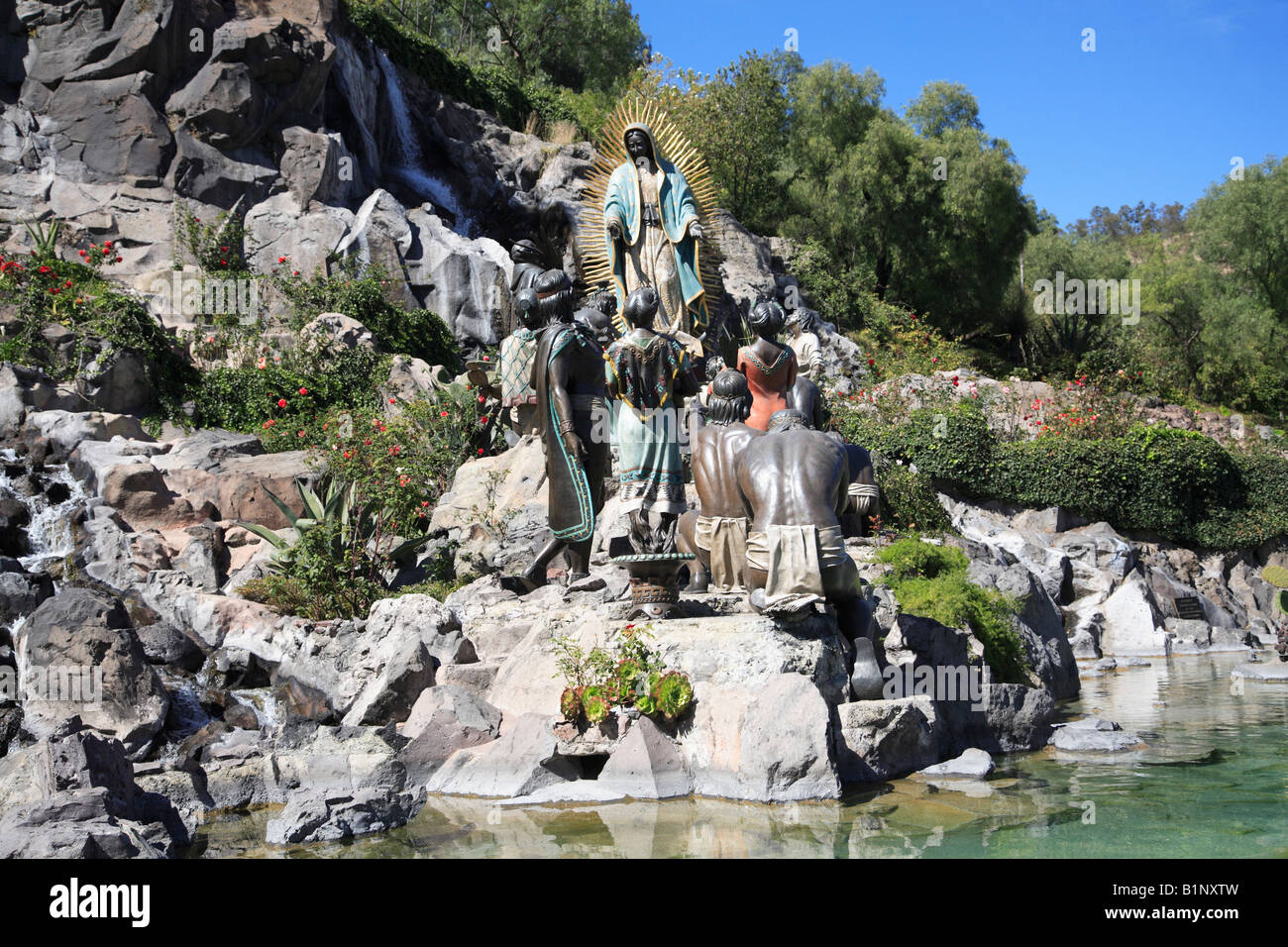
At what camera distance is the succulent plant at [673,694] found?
5484 mm

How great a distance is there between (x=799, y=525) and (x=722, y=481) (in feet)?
2.97

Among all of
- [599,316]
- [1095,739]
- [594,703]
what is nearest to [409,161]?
[599,316]

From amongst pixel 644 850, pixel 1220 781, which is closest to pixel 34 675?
pixel 644 850

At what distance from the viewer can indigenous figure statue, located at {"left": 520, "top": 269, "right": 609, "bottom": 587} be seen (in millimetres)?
7723

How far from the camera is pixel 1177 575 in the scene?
1537cm

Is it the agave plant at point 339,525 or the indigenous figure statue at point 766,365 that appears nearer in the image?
the indigenous figure statue at point 766,365

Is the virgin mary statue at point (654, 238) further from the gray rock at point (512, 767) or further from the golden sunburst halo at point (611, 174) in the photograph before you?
the gray rock at point (512, 767)

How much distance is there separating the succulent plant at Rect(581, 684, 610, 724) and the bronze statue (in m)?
2.17


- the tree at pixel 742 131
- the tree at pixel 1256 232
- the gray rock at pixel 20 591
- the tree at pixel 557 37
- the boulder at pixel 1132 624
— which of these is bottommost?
the boulder at pixel 1132 624

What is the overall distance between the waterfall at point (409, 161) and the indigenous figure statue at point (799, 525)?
1880 cm

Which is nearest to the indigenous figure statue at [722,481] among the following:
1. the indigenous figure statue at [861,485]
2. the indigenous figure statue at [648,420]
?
the indigenous figure statue at [861,485]

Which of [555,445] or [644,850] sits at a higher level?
[555,445]

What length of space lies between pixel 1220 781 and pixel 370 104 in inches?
873
